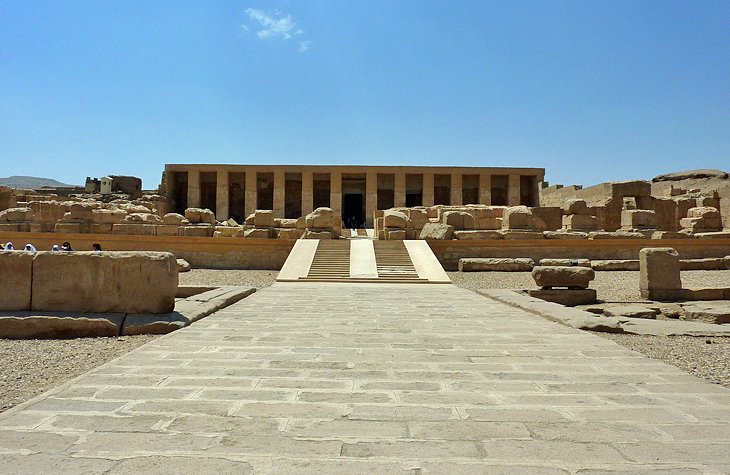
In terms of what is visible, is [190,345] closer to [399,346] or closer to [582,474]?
[399,346]

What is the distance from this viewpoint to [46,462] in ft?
7.00

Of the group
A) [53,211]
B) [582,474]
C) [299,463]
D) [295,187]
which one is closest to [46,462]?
[299,463]

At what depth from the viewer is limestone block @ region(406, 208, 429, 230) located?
21.5 m

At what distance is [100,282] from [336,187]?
897 inches

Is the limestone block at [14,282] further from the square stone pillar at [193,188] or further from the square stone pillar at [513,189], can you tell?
the square stone pillar at [513,189]

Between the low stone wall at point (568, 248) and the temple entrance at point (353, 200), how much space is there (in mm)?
14944

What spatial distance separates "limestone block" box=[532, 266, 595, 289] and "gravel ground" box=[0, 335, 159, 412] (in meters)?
6.93

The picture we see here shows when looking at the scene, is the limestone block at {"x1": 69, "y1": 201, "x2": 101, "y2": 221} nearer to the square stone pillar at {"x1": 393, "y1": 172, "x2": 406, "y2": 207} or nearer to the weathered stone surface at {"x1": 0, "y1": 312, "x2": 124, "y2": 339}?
the weathered stone surface at {"x1": 0, "y1": 312, "x2": 124, "y2": 339}

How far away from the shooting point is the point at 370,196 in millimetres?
28078

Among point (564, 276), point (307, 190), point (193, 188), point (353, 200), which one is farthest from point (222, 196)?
point (564, 276)

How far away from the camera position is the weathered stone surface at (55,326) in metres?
5.29

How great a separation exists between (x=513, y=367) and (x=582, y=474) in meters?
1.79

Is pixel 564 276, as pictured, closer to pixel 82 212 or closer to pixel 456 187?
pixel 82 212

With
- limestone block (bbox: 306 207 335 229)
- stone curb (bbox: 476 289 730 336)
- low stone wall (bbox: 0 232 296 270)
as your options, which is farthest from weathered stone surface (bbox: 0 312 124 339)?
limestone block (bbox: 306 207 335 229)
